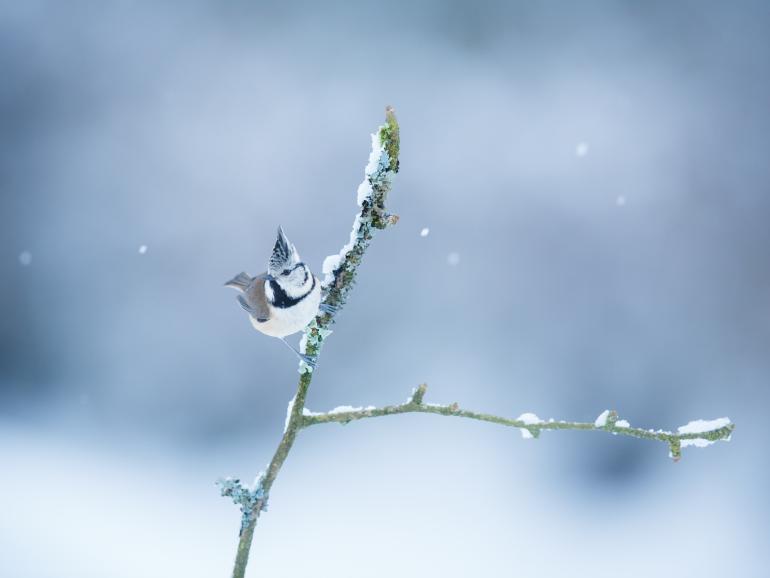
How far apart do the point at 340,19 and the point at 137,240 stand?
2.39m

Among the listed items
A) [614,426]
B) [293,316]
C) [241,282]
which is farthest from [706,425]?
[241,282]

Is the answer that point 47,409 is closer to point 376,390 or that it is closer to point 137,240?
point 137,240

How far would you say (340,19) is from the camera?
5500 millimetres

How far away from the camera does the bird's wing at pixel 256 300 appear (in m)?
1.55

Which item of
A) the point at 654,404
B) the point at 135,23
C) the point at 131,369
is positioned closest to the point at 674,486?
the point at 654,404

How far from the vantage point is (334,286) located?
1.09 m

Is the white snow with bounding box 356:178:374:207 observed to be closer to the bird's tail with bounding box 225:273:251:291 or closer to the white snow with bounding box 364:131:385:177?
the white snow with bounding box 364:131:385:177

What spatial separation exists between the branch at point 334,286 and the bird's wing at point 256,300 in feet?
1.46

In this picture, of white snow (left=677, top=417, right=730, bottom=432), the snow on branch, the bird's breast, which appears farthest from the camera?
the bird's breast

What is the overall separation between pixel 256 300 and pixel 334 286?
0.56 meters

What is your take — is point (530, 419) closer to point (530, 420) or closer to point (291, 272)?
point (530, 420)

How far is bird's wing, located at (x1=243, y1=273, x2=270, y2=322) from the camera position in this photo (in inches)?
61.0

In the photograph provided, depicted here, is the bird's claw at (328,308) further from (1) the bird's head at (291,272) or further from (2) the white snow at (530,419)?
(2) the white snow at (530,419)

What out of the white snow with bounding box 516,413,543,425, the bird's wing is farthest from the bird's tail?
the white snow with bounding box 516,413,543,425
